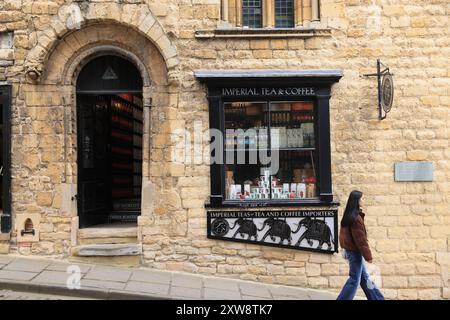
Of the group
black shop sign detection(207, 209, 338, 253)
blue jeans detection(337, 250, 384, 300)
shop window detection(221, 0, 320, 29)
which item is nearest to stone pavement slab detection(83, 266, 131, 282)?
black shop sign detection(207, 209, 338, 253)

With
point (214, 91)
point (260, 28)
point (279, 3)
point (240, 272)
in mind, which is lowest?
point (240, 272)

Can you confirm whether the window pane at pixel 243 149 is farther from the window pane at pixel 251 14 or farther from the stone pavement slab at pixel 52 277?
the stone pavement slab at pixel 52 277

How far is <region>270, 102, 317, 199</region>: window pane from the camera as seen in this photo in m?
8.38

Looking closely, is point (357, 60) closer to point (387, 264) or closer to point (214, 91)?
point (214, 91)

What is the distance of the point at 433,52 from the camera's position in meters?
8.29

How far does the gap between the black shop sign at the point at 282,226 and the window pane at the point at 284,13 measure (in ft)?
11.2

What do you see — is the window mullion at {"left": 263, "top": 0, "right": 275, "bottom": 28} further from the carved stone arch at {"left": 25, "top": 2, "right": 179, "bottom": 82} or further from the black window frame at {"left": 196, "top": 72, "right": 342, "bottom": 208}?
the carved stone arch at {"left": 25, "top": 2, "right": 179, "bottom": 82}

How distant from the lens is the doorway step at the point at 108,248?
798cm

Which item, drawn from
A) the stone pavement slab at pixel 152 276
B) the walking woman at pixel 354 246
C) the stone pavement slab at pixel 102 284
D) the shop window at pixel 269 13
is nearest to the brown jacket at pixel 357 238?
the walking woman at pixel 354 246

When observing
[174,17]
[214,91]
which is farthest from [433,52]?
[174,17]

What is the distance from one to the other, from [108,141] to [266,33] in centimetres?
402

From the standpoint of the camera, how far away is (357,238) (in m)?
6.55

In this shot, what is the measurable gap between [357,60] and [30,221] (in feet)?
20.9

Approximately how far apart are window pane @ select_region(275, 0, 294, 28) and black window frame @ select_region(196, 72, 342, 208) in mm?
1169
